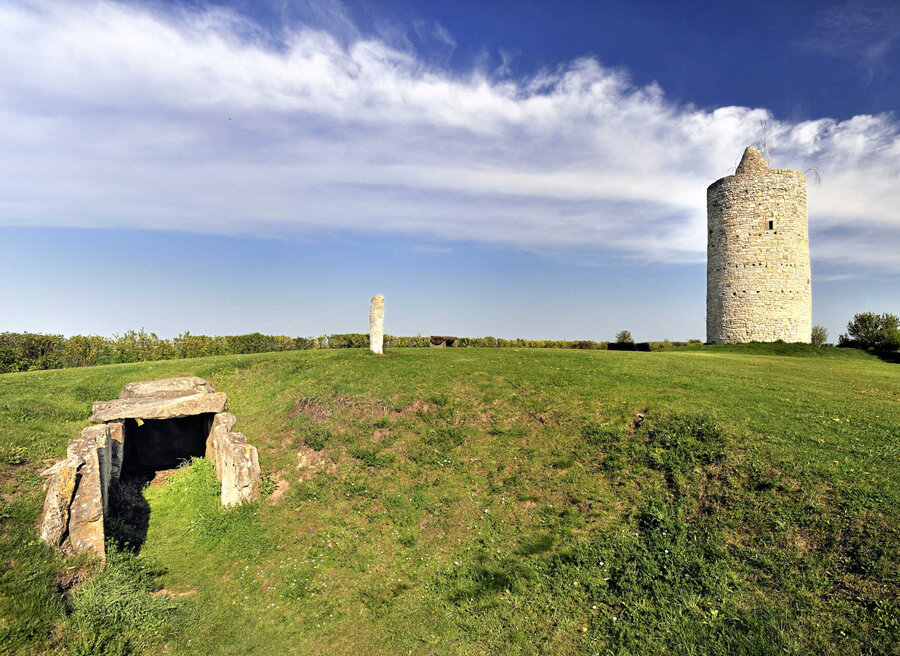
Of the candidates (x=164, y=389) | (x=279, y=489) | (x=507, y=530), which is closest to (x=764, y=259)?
(x=507, y=530)

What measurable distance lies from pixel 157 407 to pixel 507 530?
426 inches

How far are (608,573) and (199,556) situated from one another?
29.2ft

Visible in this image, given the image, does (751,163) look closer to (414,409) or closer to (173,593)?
(414,409)

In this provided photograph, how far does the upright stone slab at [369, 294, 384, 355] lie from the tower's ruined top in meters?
32.3

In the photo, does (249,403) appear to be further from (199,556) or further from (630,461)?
(630,461)

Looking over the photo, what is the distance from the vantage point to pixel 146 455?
51.3 ft

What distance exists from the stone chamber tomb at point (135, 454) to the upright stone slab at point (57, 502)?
0.01 metres

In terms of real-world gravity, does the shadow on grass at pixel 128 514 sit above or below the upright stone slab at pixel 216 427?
below

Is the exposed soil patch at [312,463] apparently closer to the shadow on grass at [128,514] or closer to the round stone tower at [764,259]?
the shadow on grass at [128,514]

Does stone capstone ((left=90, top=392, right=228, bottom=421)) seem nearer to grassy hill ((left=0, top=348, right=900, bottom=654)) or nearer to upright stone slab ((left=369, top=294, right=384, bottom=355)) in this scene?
grassy hill ((left=0, top=348, right=900, bottom=654))

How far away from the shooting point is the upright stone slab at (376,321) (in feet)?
69.6

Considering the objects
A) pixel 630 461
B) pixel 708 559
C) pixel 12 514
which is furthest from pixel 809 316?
pixel 12 514

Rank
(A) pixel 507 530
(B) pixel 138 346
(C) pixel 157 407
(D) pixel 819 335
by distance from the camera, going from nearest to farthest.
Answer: (A) pixel 507 530
(C) pixel 157 407
(B) pixel 138 346
(D) pixel 819 335

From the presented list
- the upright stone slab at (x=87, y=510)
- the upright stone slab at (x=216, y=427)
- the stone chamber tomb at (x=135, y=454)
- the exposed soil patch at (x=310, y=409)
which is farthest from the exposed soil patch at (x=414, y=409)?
the upright stone slab at (x=87, y=510)
